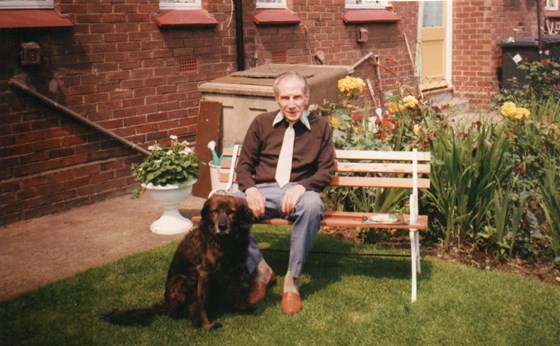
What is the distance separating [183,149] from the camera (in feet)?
18.8

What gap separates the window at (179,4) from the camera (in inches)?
281

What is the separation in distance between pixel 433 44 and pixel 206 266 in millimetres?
9282

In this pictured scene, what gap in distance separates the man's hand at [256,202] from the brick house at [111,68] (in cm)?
279

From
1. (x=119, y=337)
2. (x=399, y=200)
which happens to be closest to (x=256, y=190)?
(x=119, y=337)

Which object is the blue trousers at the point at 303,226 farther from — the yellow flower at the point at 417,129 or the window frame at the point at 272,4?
the window frame at the point at 272,4

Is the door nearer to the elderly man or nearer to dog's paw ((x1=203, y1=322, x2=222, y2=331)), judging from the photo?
the elderly man

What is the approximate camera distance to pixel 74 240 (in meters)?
5.45

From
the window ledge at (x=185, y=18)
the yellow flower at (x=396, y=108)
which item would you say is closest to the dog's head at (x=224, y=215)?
the yellow flower at (x=396, y=108)

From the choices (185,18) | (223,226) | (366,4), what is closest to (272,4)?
(185,18)

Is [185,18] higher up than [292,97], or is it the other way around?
[185,18]

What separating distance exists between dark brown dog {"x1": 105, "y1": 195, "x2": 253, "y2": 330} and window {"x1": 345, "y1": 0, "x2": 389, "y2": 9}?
6.88m

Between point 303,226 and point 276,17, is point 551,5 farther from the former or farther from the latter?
point 303,226

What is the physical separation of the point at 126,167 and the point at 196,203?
3.06 ft

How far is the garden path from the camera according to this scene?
4715mm
